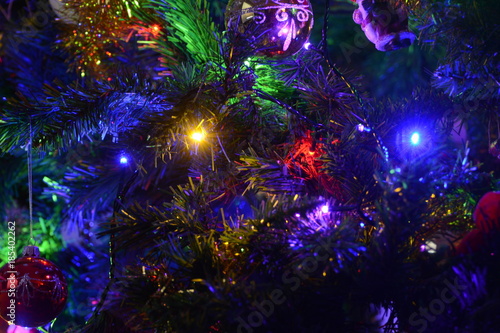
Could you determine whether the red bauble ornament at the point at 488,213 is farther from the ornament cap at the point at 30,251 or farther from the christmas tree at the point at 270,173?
the ornament cap at the point at 30,251

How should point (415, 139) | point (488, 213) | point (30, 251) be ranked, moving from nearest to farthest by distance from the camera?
1. point (488, 213)
2. point (415, 139)
3. point (30, 251)

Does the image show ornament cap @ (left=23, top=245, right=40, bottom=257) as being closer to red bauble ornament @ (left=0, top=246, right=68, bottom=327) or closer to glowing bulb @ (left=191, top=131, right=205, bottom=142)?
red bauble ornament @ (left=0, top=246, right=68, bottom=327)

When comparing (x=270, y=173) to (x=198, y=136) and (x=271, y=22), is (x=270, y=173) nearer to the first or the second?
(x=198, y=136)

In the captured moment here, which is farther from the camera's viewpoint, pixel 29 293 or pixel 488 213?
pixel 29 293


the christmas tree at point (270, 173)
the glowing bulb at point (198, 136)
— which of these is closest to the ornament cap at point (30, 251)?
the christmas tree at point (270, 173)

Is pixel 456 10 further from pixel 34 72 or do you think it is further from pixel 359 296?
pixel 34 72

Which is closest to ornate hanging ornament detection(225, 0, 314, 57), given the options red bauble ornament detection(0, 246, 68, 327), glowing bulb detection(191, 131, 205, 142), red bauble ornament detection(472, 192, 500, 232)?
glowing bulb detection(191, 131, 205, 142)

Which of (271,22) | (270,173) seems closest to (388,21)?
(271,22)
